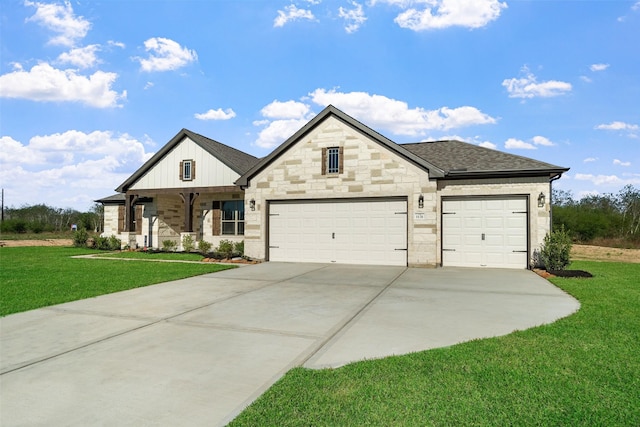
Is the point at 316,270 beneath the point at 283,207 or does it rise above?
beneath

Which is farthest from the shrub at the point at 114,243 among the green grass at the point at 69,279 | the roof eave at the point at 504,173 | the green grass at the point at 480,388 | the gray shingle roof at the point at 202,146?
the green grass at the point at 480,388

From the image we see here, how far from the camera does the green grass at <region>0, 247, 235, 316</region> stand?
7.66 metres

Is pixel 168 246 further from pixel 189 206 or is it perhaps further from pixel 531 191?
pixel 531 191

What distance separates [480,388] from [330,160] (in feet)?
38.8

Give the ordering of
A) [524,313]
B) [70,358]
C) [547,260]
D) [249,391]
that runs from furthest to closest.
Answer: [547,260] < [524,313] < [70,358] < [249,391]

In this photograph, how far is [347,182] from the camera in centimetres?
1421

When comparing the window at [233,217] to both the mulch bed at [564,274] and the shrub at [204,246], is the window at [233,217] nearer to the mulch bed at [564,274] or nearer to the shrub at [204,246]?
the shrub at [204,246]

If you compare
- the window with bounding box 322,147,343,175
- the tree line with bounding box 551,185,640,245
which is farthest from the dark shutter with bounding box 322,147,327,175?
the tree line with bounding box 551,185,640,245

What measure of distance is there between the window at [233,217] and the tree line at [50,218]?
24977 mm

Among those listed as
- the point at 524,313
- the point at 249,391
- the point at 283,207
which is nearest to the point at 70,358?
the point at 249,391

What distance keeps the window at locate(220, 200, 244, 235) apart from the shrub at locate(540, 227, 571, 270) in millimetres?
14002

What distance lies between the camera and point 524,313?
21.3 ft

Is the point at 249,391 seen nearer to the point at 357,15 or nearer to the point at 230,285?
the point at 230,285

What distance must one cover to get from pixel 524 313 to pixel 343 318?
3377 mm
